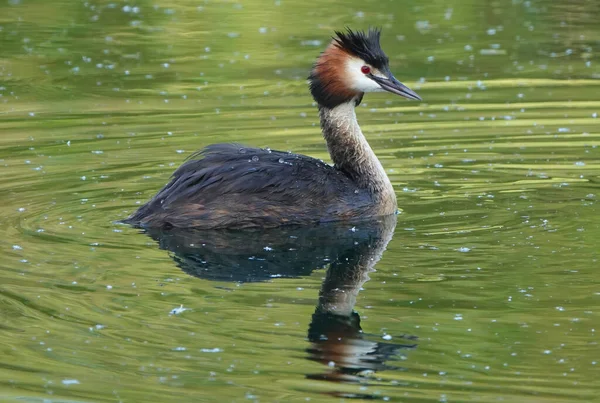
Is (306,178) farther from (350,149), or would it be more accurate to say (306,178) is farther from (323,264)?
(323,264)

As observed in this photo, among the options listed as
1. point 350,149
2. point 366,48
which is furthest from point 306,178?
point 366,48

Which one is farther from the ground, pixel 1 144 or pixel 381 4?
pixel 381 4

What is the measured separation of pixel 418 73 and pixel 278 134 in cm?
371

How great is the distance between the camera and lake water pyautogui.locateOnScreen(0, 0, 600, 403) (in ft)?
21.1

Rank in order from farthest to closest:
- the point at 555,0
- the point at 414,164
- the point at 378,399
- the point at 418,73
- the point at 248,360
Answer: the point at 555,0, the point at 418,73, the point at 414,164, the point at 248,360, the point at 378,399

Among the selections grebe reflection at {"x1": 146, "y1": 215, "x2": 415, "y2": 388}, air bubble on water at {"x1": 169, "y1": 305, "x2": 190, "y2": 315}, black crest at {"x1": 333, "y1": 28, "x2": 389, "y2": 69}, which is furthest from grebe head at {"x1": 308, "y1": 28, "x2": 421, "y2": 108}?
air bubble on water at {"x1": 169, "y1": 305, "x2": 190, "y2": 315}

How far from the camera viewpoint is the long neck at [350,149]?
10.1 metres

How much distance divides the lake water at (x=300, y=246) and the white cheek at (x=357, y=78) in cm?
104

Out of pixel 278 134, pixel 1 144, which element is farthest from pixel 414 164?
pixel 1 144

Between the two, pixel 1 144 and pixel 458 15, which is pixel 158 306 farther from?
pixel 458 15

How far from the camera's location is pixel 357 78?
10164mm

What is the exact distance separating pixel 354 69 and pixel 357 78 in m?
0.08

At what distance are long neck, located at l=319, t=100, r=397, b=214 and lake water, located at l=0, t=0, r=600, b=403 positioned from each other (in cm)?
42

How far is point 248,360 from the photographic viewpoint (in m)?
6.53
